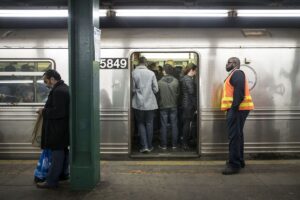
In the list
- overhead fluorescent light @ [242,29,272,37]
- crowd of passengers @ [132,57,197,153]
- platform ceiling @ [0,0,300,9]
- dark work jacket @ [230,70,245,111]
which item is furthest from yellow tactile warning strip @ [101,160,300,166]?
platform ceiling @ [0,0,300,9]

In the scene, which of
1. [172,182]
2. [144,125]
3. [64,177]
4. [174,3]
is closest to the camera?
[172,182]

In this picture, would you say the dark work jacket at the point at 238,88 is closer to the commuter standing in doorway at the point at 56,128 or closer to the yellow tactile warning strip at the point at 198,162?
the yellow tactile warning strip at the point at 198,162

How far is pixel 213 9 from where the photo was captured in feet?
23.0

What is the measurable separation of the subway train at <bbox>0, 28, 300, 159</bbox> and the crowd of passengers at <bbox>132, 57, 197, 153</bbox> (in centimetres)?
35

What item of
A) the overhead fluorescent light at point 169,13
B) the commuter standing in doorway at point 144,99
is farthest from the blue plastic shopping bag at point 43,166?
the overhead fluorescent light at point 169,13

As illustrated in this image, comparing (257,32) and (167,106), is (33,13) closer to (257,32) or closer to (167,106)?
(167,106)

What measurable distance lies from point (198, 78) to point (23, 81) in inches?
129

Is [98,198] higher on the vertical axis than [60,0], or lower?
lower

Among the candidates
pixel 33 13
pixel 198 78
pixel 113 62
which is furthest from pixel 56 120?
pixel 198 78

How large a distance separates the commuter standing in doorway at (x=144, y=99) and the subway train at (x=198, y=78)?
279mm

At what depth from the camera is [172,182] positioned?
6055mm

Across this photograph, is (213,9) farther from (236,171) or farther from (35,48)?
(35,48)

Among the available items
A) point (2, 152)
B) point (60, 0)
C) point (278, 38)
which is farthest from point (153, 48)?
point (2, 152)

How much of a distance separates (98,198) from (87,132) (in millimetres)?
938
